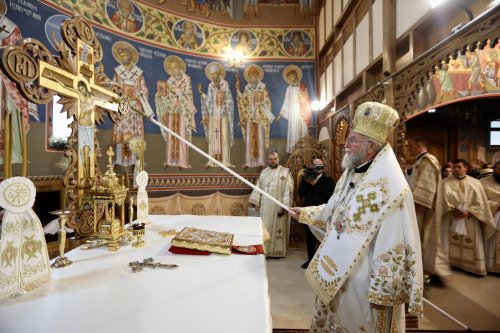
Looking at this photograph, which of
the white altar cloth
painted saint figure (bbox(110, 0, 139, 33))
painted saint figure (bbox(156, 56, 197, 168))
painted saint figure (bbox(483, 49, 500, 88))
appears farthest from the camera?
painted saint figure (bbox(156, 56, 197, 168))

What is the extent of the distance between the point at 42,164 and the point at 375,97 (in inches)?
215

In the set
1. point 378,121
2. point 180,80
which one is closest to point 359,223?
point 378,121

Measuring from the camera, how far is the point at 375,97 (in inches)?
125

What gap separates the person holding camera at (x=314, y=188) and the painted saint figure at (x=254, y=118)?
74.9 inches

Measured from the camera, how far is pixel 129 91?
589cm

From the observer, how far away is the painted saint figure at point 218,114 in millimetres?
6695

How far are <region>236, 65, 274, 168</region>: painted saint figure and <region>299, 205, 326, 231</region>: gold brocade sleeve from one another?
4701 mm

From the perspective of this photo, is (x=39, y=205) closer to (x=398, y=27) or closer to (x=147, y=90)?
(x=147, y=90)

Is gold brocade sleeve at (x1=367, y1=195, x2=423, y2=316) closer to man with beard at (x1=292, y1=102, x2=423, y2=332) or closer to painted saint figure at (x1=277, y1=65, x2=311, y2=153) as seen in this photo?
→ man with beard at (x1=292, y1=102, x2=423, y2=332)

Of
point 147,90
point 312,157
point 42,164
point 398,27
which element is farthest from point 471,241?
point 42,164

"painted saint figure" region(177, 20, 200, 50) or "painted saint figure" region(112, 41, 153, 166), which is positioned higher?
"painted saint figure" region(177, 20, 200, 50)

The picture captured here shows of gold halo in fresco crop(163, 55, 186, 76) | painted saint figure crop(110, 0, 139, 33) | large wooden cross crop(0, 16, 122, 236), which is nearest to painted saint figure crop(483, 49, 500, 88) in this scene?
large wooden cross crop(0, 16, 122, 236)

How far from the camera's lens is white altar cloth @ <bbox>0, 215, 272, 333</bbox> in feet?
2.88

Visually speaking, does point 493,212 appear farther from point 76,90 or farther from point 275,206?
point 76,90
